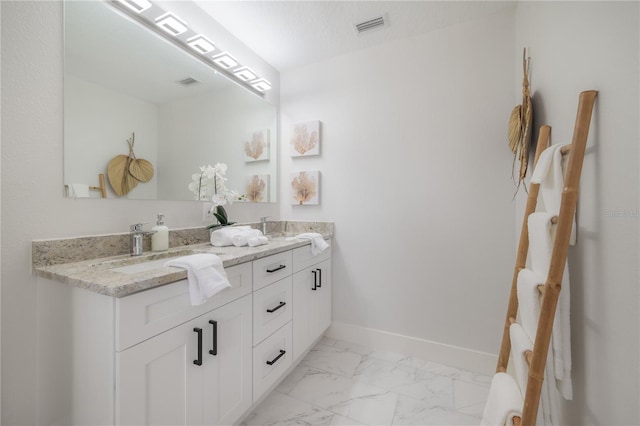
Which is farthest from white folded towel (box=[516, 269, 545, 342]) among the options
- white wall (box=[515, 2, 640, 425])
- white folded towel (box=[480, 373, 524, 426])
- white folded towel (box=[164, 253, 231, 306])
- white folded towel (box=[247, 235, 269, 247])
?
white folded towel (box=[247, 235, 269, 247])

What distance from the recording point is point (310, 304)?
1845 mm

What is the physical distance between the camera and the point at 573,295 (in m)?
0.92

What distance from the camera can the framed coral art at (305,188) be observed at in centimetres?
223

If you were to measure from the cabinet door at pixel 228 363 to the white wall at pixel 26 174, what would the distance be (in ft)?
2.06

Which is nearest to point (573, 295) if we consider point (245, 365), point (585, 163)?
point (585, 163)

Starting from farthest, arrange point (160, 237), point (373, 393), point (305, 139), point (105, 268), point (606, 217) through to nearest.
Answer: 1. point (305, 139)
2. point (373, 393)
3. point (160, 237)
4. point (105, 268)
5. point (606, 217)

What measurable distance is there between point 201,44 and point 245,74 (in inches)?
15.4

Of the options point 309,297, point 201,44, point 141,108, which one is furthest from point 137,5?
point 309,297

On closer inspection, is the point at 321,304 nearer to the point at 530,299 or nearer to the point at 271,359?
the point at 271,359

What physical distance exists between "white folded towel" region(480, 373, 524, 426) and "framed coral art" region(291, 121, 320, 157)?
1.86 m

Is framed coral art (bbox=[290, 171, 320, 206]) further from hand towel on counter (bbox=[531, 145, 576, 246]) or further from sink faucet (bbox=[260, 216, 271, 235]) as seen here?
hand towel on counter (bbox=[531, 145, 576, 246])

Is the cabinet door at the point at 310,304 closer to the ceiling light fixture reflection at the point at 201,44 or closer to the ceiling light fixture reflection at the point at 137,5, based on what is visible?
the ceiling light fixture reflection at the point at 201,44

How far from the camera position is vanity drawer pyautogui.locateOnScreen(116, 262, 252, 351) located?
0.75m

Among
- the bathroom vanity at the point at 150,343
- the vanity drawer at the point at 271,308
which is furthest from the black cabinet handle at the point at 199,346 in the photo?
the vanity drawer at the point at 271,308
